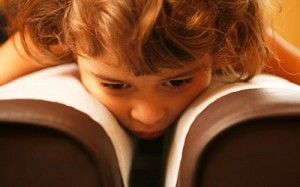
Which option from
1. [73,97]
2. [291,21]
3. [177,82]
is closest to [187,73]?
[177,82]

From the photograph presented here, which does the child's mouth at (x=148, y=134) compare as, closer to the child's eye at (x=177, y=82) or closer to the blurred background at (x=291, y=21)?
the child's eye at (x=177, y=82)

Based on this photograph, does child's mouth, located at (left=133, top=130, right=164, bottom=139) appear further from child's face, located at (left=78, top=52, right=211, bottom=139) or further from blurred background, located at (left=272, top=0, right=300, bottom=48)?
blurred background, located at (left=272, top=0, right=300, bottom=48)

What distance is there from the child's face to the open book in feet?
0.08

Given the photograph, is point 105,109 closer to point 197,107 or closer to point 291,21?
point 197,107

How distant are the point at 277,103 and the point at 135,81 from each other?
0.64ft

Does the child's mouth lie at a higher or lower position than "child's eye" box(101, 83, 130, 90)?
lower

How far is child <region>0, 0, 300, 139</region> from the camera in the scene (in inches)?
17.6

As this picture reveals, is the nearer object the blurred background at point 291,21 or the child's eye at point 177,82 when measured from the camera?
the child's eye at point 177,82

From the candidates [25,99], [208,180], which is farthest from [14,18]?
[208,180]

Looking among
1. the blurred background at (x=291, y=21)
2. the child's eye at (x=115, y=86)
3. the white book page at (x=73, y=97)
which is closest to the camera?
the white book page at (x=73, y=97)

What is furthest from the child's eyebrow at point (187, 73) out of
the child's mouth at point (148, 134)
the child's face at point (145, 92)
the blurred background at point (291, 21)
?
the blurred background at point (291, 21)

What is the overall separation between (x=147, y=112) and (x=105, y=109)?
0.19 feet

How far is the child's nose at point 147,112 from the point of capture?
0.55 meters

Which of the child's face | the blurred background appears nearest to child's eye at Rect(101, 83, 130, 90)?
the child's face
